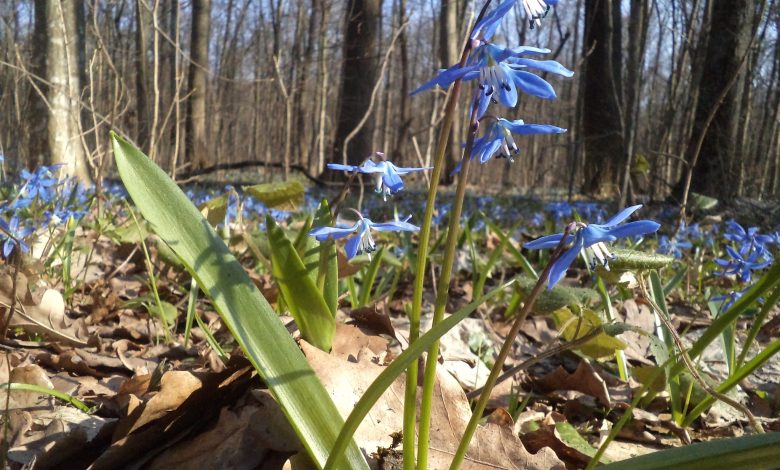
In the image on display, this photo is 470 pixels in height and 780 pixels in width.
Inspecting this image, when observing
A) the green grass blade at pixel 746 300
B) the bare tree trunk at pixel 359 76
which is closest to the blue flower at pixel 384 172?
the green grass blade at pixel 746 300

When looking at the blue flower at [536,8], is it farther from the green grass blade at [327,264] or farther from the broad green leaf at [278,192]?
the broad green leaf at [278,192]

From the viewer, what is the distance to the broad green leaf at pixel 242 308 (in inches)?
37.7

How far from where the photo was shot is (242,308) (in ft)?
3.24

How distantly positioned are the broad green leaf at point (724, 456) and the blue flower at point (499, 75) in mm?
482

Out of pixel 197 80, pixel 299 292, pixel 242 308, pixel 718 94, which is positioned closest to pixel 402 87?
pixel 197 80

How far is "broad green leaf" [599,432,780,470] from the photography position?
→ 0.84 m

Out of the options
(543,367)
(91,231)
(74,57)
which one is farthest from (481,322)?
(74,57)

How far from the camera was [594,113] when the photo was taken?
1242 cm

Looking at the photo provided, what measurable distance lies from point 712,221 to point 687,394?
4127 mm

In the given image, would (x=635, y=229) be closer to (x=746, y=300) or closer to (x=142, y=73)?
(x=746, y=300)

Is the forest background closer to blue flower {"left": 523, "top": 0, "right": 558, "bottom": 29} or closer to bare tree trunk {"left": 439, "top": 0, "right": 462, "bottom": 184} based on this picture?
bare tree trunk {"left": 439, "top": 0, "right": 462, "bottom": 184}

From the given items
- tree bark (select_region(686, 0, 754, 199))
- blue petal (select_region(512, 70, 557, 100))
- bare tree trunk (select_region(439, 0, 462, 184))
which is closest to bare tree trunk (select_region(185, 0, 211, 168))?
bare tree trunk (select_region(439, 0, 462, 184))

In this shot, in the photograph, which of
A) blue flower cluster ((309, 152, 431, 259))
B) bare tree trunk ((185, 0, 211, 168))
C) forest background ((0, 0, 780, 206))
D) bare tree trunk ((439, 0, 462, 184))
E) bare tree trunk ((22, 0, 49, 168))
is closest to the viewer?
blue flower cluster ((309, 152, 431, 259))

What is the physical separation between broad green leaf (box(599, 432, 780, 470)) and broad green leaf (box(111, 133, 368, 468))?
42 centimetres
